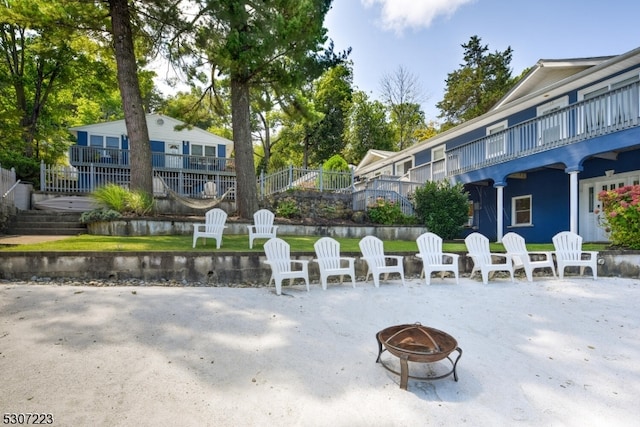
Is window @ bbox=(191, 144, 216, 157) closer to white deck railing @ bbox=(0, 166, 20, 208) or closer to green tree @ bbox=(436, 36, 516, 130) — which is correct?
white deck railing @ bbox=(0, 166, 20, 208)

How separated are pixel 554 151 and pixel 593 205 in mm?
2893

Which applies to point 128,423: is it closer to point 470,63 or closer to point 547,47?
point 547,47

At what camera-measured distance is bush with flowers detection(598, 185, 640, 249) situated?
7.37 meters

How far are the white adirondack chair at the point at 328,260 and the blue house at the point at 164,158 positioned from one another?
10.2m

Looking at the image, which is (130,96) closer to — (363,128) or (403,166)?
(403,166)

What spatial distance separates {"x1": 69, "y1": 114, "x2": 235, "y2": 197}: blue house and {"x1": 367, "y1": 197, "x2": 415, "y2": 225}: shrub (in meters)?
7.20

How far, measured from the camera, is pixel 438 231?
459 inches

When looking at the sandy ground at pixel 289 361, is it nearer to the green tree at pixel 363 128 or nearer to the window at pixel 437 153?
the window at pixel 437 153

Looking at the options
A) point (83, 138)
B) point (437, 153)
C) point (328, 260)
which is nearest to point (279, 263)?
point (328, 260)

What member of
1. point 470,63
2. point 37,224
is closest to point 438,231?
point 37,224

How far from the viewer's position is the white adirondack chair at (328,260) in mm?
5785

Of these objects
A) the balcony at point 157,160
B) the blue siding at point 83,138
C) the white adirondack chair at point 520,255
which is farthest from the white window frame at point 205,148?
the white adirondack chair at point 520,255

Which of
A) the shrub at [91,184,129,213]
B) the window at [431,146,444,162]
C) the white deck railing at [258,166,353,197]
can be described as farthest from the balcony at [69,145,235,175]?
the window at [431,146,444,162]

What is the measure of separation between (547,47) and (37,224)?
23525mm
